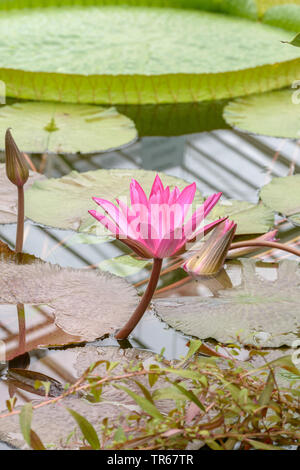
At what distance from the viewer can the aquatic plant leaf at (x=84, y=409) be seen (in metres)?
0.96

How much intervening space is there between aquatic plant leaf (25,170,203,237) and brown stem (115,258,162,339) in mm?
426

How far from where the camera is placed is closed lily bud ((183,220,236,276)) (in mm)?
1347

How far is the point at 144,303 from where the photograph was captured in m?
1.13

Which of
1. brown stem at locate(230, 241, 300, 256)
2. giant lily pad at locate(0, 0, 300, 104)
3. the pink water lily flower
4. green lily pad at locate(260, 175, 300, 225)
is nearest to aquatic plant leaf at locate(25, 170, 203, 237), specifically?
green lily pad at locate(260, 175, 300, 225)

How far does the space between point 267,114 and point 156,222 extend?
1350 mm

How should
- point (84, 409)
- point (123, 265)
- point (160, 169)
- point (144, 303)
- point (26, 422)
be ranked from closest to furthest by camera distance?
point (26, 422) < point (84, 409) < point (144, 303) < point (123, 265) < point (160, 169)

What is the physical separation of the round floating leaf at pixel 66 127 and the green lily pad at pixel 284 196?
537 mm

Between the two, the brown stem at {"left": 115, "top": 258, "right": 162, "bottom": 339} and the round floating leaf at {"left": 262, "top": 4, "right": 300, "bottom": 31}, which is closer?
the brown stem at {"left": 115, "top": 258, "right": 162, "bottom": 339}

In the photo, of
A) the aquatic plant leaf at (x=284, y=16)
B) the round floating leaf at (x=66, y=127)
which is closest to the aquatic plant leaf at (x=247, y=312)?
the round floating leaf at (x=66, y=127)

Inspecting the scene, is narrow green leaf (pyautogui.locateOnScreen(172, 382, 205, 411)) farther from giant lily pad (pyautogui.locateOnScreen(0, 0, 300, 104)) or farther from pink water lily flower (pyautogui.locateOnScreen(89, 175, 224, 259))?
giant lily pad (pyautogui.locateOnScreen(0, 0, 300, 104))

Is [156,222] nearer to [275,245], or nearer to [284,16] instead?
[275,245]

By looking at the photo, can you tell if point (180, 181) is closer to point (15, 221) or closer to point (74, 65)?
point (15, 221)

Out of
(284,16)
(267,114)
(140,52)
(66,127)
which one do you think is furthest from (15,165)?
(284,16)
